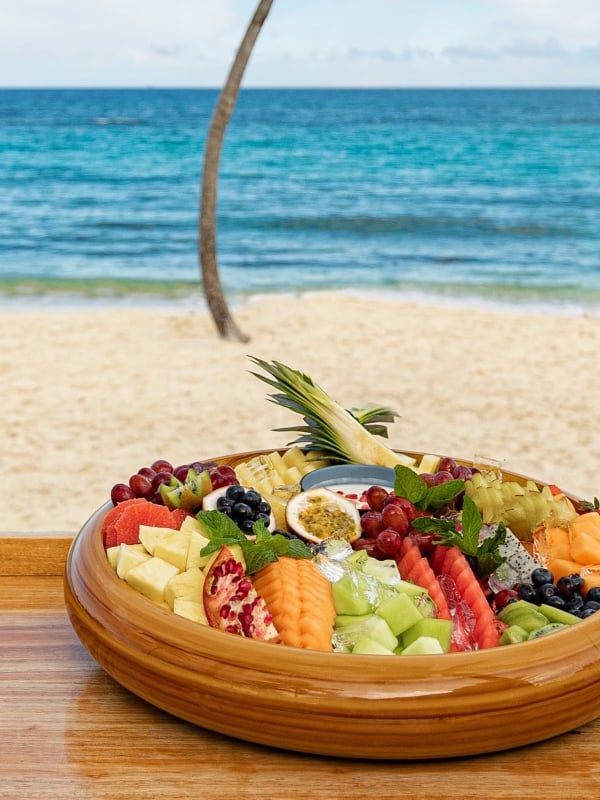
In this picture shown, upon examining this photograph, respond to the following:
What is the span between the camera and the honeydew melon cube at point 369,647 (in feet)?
4.68

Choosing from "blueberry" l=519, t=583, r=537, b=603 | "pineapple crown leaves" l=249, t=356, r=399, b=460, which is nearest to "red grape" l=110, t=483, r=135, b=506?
"pineapple crown leaves" l=249, t=356, r=399, b=460

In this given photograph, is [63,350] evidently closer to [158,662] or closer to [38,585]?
[38,585]

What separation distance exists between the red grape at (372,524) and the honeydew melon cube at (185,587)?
0.39 m

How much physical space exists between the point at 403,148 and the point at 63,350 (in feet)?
71.1

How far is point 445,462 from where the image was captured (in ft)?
7.06

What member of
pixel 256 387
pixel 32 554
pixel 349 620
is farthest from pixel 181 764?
pixel 256 387

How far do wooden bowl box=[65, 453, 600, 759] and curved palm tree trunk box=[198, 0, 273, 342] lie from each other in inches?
255

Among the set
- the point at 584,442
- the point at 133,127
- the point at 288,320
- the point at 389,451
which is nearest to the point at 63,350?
the point at 288,320

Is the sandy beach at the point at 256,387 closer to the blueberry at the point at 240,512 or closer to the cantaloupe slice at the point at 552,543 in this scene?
the blueberry at the point at 240,512

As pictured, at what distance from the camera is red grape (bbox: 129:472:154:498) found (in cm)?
195

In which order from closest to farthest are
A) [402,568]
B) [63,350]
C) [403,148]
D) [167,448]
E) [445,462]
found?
[402,568] → [445,462] → [167,448] → [63,350] → [403,148]

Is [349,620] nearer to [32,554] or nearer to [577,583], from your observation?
[577,583]

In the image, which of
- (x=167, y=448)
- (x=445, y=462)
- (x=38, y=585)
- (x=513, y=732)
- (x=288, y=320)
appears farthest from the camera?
(x=288, y=320)

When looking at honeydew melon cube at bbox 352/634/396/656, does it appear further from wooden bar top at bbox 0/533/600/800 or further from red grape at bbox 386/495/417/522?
red grape at bbox 386/495/417/522
